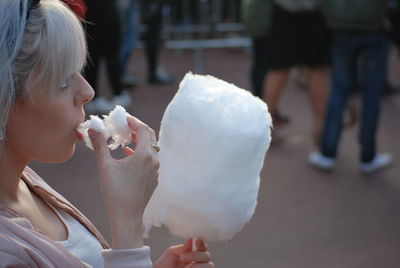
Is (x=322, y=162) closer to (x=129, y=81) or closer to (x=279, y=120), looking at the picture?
(x=279, y=120)

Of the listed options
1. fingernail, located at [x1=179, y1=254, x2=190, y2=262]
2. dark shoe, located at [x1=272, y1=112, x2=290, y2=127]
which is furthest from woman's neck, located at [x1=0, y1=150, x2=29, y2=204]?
dark shoe, located at [x1=272, y1=112, x2=290, y2=127]

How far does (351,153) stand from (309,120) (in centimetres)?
92

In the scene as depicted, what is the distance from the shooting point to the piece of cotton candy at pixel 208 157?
1677 mm

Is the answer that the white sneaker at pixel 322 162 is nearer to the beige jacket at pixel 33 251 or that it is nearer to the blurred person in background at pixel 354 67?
the blurred person in background at pixel 354 67

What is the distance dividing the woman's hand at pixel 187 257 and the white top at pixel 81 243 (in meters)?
0.26

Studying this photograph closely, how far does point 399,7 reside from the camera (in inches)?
197

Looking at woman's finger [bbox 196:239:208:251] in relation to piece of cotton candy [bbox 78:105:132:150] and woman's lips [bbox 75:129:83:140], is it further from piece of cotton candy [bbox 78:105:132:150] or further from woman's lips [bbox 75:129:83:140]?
A: woman's lips [bbox 75:129:83:140]

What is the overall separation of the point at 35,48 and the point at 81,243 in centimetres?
50

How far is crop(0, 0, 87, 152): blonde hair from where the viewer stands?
126 cm

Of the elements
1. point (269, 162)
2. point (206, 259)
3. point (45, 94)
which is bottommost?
point (269, 162)

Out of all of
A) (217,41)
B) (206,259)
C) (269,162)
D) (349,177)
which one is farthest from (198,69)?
(206,259)

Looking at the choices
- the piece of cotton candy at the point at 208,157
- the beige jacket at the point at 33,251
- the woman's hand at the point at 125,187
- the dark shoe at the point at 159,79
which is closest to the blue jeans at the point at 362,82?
the dark shoe at the point at 159,79

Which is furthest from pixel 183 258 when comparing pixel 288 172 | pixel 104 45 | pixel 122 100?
pixel 122 100

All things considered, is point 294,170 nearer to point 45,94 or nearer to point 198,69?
point 198,69
